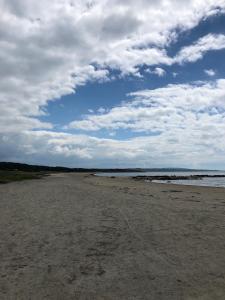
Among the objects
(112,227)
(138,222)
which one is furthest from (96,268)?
(138,222)

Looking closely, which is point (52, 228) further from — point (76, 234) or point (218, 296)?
point (218, 296)

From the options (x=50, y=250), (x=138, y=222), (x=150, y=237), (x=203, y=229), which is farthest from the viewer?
(x=138, y=222)

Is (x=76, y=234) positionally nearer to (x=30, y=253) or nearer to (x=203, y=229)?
(x=30, y=253)

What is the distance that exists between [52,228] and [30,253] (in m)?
3.85

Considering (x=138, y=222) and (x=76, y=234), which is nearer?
(x=76, y=234)

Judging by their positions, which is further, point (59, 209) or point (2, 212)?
point (59, 209)

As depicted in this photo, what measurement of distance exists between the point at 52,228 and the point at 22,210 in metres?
5.76

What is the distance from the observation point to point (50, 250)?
991 centimetres

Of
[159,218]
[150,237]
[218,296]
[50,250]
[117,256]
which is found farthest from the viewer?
[159,218]

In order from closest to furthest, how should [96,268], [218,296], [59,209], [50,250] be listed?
[218,296] < [96,268] < [50,250] < [59,209]

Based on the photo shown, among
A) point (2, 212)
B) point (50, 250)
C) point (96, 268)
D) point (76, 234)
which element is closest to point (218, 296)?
point (96, 268)

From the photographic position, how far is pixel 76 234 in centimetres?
1220

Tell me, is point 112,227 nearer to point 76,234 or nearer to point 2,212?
point 76,234

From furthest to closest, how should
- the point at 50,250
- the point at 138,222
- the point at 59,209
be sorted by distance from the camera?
the point at 59,209 → the point at 138,222 → the point at 50,250
